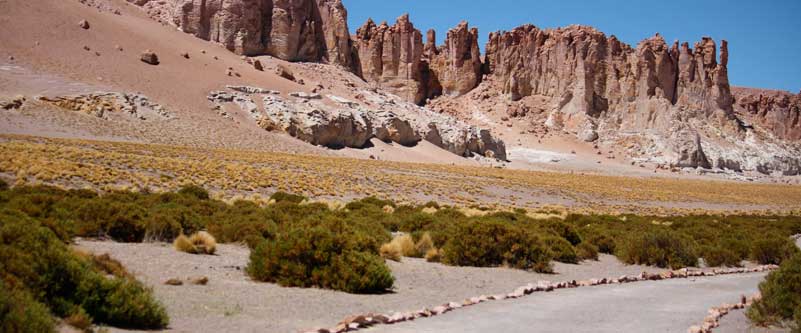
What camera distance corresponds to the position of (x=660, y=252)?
16.5 metres

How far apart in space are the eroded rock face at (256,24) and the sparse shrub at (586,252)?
78.2 meters

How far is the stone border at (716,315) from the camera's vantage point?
7951 mm

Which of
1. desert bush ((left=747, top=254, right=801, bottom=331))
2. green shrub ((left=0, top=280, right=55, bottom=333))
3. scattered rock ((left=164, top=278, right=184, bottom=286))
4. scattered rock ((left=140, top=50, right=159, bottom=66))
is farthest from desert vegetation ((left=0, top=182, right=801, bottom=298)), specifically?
scattered rock ((left=140, top=50, right=159, bottom=66))

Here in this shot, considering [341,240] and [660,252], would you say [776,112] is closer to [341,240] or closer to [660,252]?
[660,252]

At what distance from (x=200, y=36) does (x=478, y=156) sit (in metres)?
38.7

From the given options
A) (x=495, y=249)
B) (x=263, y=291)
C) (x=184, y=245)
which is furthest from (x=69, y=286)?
(x=495, y=249)

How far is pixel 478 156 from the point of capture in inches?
3393

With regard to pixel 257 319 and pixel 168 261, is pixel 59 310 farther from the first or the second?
pixel 168 261

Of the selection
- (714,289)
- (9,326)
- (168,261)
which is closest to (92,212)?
(168,261)

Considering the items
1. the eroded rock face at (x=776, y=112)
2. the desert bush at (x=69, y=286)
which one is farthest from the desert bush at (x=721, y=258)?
the eroded rock face at (x=776, y=112)

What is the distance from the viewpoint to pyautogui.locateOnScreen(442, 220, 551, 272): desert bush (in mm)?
14461

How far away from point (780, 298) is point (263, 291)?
22.1 ft

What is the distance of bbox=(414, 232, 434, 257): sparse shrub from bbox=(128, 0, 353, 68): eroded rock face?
257 feet

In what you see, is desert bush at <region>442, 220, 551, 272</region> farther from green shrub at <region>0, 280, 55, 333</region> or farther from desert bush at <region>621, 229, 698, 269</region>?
green shrub at <region>0, 280, 55, 333</region>
